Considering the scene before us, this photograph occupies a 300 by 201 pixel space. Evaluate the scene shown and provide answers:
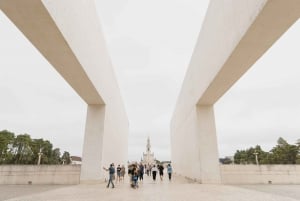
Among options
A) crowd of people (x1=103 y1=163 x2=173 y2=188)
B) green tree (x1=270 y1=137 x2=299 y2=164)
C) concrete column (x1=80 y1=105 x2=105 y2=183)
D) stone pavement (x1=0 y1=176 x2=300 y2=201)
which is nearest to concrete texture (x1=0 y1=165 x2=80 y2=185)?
concrete column (x1=80 y1=105 x2=105 y2=183)

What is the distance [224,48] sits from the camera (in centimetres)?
746

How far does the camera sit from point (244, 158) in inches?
2144

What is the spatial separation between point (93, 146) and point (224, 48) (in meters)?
9.37

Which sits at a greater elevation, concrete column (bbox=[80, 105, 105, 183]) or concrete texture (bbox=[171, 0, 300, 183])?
concrete texture (bbox=[171, 0, 300, 183])

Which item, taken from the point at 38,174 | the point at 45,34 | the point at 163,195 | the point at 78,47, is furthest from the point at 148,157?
the point at 45,34

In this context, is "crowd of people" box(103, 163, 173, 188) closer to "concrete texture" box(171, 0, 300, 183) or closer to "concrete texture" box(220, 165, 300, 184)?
"concrete texture" box(171, 0, 300, 183)

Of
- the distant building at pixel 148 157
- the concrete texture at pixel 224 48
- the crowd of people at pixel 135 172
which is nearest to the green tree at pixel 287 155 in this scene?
the distant building at pixel 148 157

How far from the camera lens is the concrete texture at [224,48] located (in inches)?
201

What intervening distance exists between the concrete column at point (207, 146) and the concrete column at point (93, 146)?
6204mm

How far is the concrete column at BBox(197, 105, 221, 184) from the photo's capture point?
463 inches

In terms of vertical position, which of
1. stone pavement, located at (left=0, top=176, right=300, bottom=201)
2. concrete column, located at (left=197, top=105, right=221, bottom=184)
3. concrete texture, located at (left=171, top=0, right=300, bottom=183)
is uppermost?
concrete texture, located at (left=171, top=0, right=300, bottom=183)

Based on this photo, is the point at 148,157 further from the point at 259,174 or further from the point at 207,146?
the point at 207,146

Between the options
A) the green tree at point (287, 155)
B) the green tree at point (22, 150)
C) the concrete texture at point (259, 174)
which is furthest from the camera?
the green tree at point (22, 150)

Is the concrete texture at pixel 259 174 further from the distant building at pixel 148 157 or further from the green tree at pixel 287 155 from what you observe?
the distant building at pixel 148 157
